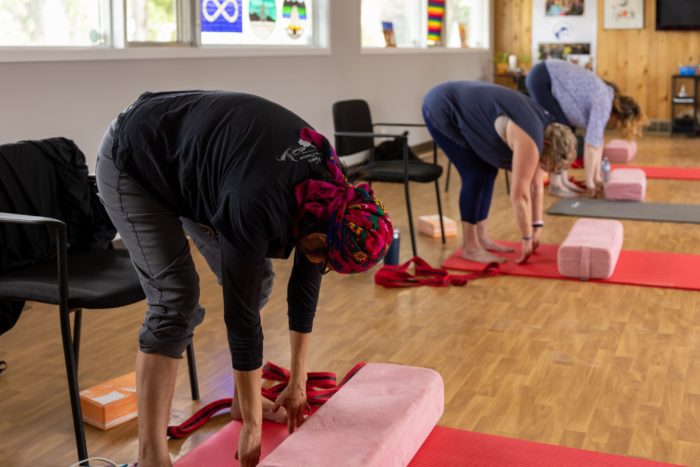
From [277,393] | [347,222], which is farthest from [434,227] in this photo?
[347,222]

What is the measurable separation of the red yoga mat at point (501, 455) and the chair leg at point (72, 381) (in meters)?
0.85

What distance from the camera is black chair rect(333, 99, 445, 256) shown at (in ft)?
15.4

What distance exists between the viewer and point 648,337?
3.38 m

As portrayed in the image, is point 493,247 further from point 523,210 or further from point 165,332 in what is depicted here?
point 165,332

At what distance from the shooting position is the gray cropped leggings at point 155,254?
211 centimetres

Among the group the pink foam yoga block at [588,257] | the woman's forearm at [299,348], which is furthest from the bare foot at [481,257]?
the woman's forearm at [299,348]

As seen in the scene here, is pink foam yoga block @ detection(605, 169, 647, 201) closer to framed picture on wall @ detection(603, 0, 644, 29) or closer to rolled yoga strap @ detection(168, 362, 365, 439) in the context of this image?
rolled yoga strap @ detection(168, 362, 365, 439)

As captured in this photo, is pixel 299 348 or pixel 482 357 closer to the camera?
pixel 299 348

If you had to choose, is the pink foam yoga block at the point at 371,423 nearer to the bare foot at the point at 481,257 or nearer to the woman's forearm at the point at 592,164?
the bare foot at the point at 481,257

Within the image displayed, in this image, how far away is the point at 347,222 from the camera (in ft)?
5.77

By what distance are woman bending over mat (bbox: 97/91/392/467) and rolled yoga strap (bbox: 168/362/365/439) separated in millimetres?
345

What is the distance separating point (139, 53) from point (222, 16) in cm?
100

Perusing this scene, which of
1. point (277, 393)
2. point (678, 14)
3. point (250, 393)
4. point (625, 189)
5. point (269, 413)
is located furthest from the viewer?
point (678, 14)

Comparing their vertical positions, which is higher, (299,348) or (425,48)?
(425,48)
